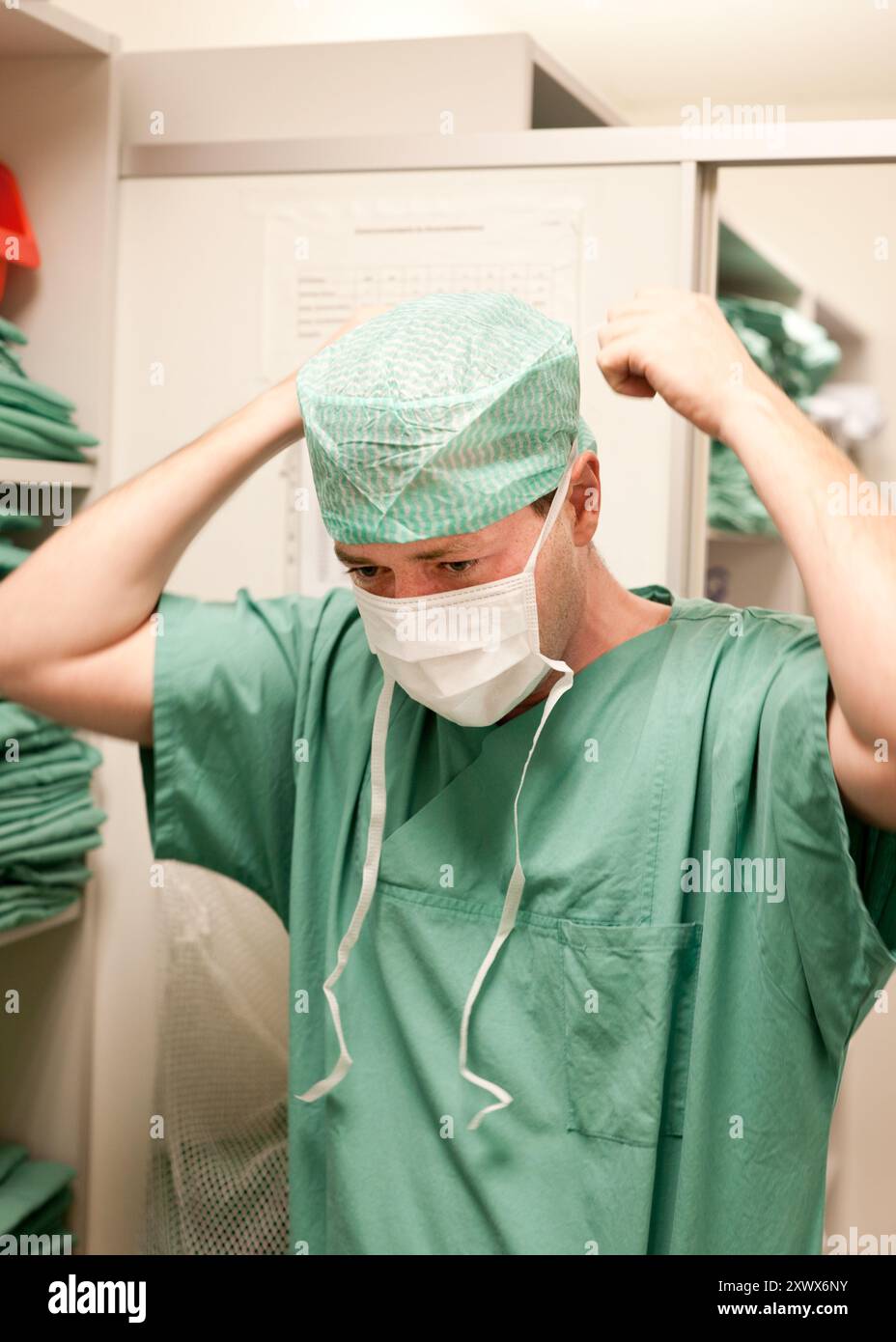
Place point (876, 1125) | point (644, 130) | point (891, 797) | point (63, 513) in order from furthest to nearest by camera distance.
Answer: point (876, 1125)
point (63, 513)
point (644, 130)
point (891, 797)

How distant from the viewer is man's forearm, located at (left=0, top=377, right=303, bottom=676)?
1.07 metres

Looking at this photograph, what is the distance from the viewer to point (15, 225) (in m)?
1.54

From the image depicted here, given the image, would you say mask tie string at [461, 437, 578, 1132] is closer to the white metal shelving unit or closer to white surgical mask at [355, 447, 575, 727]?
white surgical mask at [355, 447, 575, 727]

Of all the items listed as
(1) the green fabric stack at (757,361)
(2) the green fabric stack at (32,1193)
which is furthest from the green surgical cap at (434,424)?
(1) the green fabric stack at (757,361)

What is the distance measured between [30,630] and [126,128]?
0.85 metres

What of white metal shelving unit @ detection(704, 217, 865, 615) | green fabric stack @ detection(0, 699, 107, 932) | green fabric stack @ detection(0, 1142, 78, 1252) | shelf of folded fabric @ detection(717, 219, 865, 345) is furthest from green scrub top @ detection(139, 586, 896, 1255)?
white metal shelving unit @ detection(704, 217, 865, 615)

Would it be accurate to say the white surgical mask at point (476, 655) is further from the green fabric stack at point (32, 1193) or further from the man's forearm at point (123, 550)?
the green fabric stack at point (32, 1193)

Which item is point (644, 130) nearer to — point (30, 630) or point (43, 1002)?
point (30, 630)

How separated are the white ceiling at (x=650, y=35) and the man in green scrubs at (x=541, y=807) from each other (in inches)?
70.6

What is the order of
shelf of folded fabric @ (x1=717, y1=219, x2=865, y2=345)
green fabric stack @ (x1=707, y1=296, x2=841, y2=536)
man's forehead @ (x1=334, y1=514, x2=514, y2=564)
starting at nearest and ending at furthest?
man's forehead @ (x1=334, y1=514, x2=514, y2=564), shelf of folded fabric @ (x1=717, y1=219, x2=865, y2=345), green fabric stack @ (x1=707, y1=296, x2=841, y2=536)

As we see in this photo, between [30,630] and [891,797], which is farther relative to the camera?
[30,630]

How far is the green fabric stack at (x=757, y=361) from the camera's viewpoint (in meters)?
2.45

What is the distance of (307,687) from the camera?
1.13 metres

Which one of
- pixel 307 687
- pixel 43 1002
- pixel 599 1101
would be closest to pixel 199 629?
pixel 307 687
